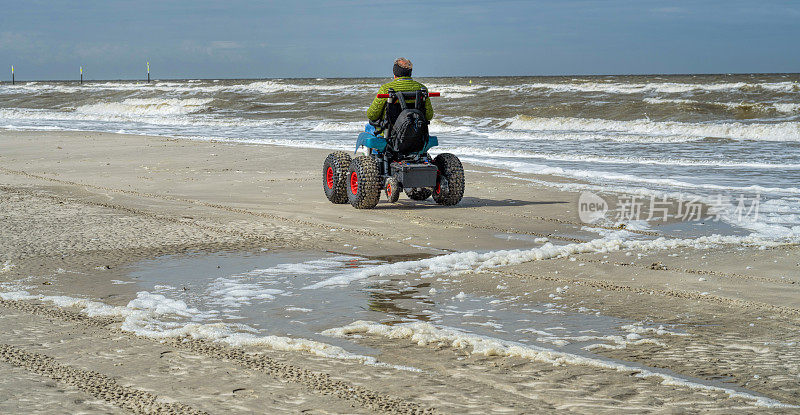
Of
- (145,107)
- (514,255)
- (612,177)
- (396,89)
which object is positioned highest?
(145,107)

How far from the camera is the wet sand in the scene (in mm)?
3496

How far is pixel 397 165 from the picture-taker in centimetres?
929

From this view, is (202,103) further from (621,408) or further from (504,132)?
(621,408)

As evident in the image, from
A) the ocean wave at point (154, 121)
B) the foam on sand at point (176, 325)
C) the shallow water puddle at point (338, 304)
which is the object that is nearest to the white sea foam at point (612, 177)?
the shallow water puddle at point (338, 304)

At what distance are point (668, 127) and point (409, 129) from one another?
63.3 ft

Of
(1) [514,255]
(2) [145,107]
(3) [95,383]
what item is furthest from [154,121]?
(3) [95,383]

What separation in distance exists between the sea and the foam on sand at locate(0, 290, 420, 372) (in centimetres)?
497

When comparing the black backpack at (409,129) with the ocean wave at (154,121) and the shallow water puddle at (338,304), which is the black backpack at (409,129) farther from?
the ocean wave at (154,121)

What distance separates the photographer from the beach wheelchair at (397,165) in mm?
9125

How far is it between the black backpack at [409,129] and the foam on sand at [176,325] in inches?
170

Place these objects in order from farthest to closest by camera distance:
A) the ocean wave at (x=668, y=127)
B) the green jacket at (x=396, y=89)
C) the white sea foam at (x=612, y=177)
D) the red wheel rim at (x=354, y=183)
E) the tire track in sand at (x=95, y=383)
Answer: the ocean wave at (x=668, y=127) → the white sea foam at (x=612, y=177) → the red wheel rim at (x=354, y=183) → the green jacket at (x=396, y=89) → the tire track in sand at (x=95, y=383)

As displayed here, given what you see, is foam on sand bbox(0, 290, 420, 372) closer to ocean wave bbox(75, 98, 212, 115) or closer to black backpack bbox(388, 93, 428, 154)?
black backpack bbox(388, 93, 428, 154)

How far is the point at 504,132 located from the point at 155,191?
16.0m

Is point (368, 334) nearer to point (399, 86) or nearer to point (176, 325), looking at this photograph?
point (176, 325)
